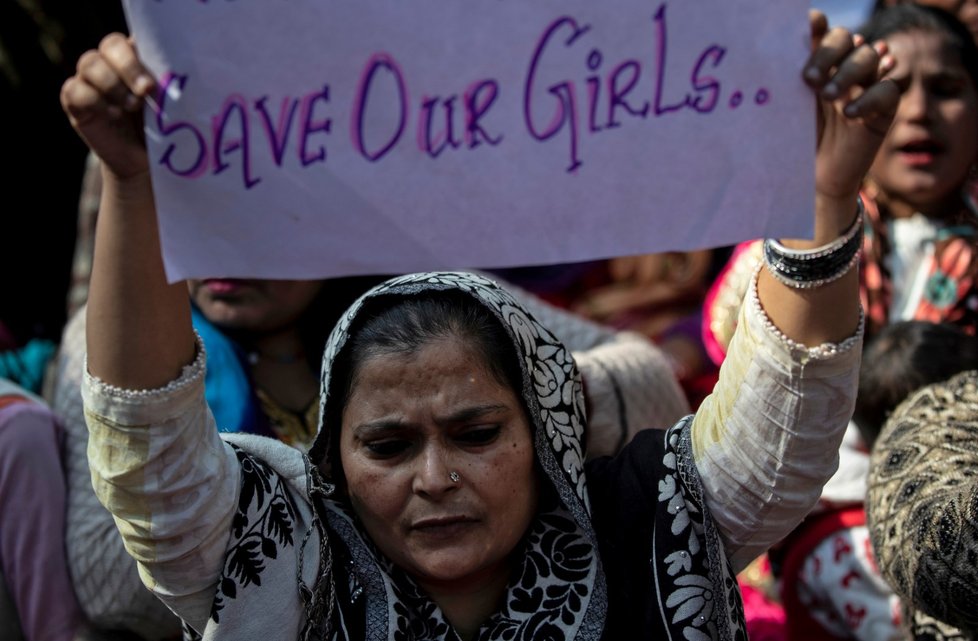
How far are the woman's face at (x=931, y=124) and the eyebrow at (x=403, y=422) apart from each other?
5.88 feet

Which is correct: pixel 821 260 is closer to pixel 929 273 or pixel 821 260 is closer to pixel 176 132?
pixel 176 132

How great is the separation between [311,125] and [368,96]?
85mm

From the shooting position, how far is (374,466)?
189 cm

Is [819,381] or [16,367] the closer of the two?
[819,381]

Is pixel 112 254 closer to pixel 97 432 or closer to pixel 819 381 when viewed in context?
pixel 97 432

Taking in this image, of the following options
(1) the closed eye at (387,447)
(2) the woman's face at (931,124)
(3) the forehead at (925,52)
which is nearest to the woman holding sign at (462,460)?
(1) the closed eye at (387,447)

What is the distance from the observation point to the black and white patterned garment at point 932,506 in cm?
187

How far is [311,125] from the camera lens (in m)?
1.55

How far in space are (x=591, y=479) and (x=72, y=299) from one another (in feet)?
6.39

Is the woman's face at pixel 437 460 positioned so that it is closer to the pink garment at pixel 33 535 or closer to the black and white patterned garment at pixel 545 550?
the black and white patterned garment at pixel 545 550

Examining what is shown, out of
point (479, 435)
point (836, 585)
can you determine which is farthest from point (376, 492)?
point (836, 585)

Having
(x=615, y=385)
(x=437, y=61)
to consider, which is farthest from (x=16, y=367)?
(x=437, y=61)

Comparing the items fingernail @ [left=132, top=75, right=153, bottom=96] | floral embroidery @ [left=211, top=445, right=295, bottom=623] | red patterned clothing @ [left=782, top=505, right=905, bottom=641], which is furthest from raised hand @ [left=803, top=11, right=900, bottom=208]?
Answer: red patterned clothing @ [left=782, top=505, right=905, bottom=641]

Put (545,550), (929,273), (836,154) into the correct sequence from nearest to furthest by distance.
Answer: (836,154) → (545,550) → (929,273)
